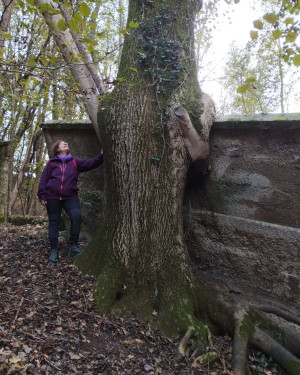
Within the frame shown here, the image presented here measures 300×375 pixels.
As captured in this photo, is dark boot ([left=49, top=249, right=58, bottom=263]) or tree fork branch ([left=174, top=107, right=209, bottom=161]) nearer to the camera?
tree fork branch ([left=174, top=107, right=209, bottom=161])

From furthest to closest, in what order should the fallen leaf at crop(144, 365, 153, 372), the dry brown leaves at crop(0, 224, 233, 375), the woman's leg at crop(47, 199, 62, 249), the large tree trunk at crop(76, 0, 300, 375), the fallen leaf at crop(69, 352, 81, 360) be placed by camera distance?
the woman's leg at crop(47, 199, 62, 249), the large tree trunk at crop(76, 0, 300, 375), the fallen leaf at crop(144, 365, 153, 372), the fallen leaf at crop(69, 352, 81, 360), the dry brown leaves at crop(0, 224, 233, 375)

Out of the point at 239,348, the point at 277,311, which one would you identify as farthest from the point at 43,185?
the point at 277,311

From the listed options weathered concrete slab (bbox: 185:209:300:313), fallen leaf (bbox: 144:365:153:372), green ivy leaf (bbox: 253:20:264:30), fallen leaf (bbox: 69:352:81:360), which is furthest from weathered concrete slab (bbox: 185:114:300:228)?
fallen leaf (bbox: 69:352:81:360)

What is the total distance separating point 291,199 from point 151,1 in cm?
305

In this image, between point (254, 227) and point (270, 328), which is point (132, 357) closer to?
point (270, 328)

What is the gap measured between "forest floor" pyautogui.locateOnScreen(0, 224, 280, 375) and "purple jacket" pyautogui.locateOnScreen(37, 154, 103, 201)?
114 centimetres

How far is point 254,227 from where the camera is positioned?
4027 mm

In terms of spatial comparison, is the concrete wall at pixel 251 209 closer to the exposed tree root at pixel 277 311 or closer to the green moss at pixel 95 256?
the exposed tree root at pixel 277 311

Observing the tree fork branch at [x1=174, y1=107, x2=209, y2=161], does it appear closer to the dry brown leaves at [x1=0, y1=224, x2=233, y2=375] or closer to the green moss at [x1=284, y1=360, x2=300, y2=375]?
the dry brown leaves at [x1=0, y1=224, x2=233, y2=375]

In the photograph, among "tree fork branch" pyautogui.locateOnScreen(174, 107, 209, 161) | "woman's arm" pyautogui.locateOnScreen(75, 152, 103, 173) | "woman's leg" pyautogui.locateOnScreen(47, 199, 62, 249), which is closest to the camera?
"tree fork branch" pyautogui.locateOnScreen(174, 107, 209, 161)

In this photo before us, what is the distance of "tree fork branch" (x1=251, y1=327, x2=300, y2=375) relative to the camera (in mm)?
3017

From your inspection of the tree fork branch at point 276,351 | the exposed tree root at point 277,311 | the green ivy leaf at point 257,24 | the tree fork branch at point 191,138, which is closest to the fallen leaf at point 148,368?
the tree fork branch at point 276,351

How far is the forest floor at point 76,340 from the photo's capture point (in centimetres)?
260

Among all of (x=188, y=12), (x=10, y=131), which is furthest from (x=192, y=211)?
(x=10, y=131)
